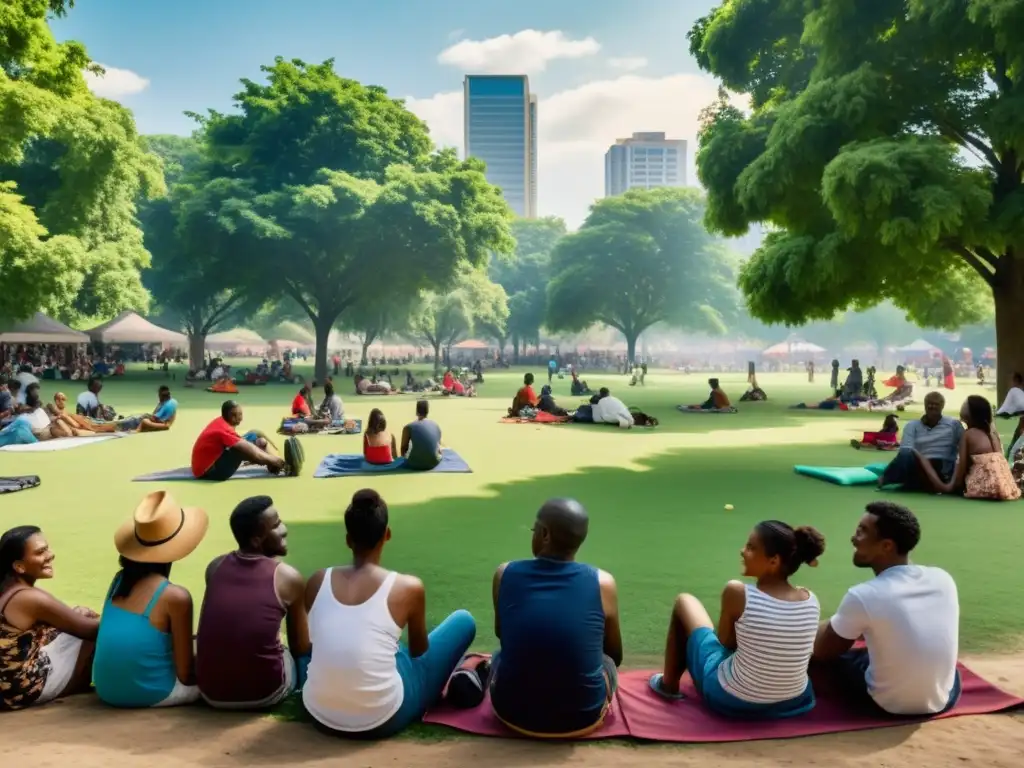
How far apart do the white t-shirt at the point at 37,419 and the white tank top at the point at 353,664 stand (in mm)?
14065

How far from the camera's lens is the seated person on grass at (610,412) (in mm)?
19406

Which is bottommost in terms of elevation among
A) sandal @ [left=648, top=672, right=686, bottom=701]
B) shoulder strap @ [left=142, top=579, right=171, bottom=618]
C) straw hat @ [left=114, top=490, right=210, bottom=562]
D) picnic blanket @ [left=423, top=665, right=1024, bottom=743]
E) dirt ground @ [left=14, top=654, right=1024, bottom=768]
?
dirt ground @ [left=14, top=654, right=1024, bottom=768]

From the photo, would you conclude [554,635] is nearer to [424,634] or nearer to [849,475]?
[424,634]

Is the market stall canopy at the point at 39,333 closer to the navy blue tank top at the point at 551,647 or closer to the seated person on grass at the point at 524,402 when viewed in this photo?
the seated person on grass at the point at 524,402

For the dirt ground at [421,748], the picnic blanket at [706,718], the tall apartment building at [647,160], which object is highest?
the tall apartment building at [647,160]

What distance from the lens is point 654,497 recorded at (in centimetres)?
1024

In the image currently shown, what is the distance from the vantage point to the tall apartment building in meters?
190

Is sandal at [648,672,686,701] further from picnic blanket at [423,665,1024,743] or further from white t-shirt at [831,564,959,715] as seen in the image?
white t-shirt at [831,564,959,715]

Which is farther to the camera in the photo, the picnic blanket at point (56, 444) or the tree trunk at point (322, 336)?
the tree trunk at point (322, 336)

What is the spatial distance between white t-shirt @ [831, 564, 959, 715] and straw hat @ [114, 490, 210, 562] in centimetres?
318

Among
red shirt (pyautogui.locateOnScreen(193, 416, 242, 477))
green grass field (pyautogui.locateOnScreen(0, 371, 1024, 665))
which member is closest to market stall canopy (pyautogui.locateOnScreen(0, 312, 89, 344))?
green grass field (pyautogui.locateOnScreen(0, 371, 1024, 665))

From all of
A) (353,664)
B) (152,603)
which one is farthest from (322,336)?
(353,664)

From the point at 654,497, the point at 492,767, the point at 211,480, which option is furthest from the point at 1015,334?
the point at 492,767

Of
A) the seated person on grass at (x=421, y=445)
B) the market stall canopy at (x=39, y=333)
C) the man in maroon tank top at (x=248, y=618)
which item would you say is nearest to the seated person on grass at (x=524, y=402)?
the seated person on grass at (x=421, y=445)
